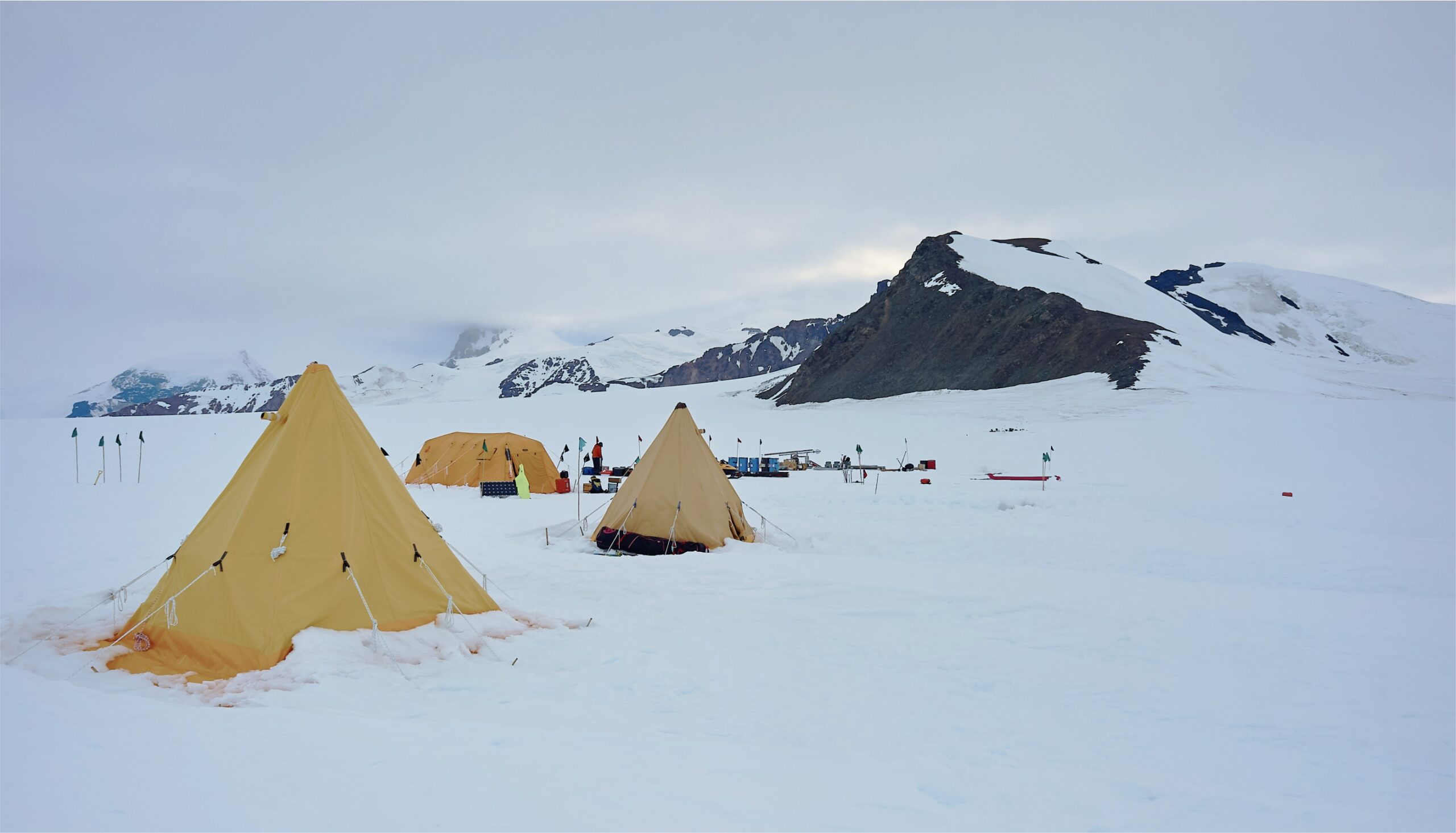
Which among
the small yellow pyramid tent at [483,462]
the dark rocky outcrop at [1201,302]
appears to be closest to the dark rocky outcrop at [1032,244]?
the dark rocky outcrop at [1201,302]

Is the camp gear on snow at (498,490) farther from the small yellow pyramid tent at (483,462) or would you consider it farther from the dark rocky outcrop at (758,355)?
the dark rocky outcrop at (758,355)

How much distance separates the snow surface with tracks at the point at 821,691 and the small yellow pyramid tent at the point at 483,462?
842 centimetres

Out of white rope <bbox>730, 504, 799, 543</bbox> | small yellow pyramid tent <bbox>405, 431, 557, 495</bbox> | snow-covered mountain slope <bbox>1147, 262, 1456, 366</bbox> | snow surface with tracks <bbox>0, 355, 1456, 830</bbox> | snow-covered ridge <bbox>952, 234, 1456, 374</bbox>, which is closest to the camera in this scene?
snow surface with tracks <bbox>0, 355, 1456, 830</bbox>

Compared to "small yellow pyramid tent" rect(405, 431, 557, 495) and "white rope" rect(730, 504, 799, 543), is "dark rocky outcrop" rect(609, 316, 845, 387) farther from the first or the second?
"white rope" rect(730, 504, 799, 543)

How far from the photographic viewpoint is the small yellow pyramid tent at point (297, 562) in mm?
6246

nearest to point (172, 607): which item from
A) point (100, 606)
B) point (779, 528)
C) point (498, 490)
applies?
point (100, 606)

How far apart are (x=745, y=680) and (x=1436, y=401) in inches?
1746

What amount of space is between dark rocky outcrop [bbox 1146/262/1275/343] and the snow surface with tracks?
8134 cm

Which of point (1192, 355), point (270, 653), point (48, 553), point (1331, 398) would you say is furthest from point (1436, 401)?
point (48, 553)

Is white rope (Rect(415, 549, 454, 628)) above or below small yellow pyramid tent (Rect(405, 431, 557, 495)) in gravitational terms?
below

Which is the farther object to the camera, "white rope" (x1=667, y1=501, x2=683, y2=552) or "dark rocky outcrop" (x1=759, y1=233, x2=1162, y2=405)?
"dark rocky outcrop" (x1=759, y1=233, x2=1162, y2=405)

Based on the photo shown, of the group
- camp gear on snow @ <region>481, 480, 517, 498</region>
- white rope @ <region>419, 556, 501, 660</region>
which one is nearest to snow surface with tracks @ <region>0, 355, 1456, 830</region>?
white rope @ <region>419, 556, 501, 660</region>

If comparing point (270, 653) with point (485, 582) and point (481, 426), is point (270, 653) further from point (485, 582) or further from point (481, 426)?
point (481, 426)

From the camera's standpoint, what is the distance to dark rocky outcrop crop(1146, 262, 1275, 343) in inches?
3477
